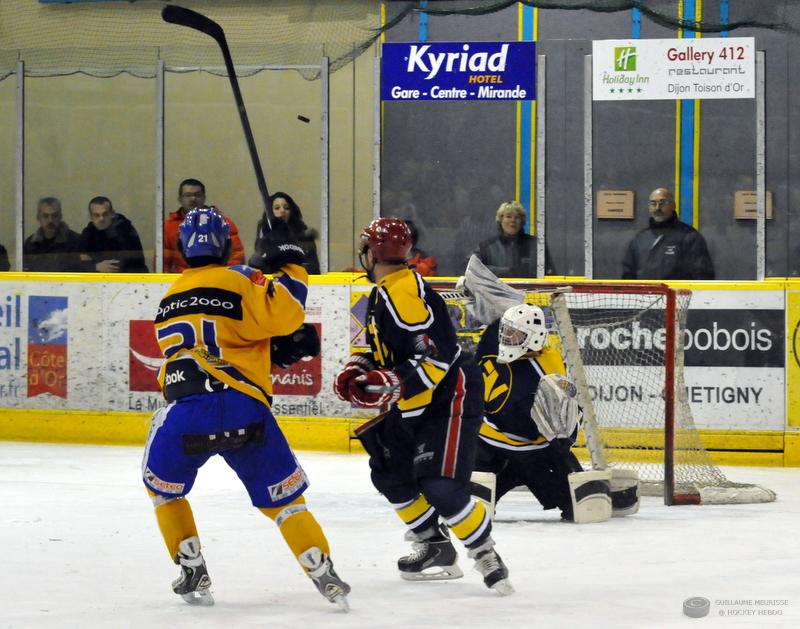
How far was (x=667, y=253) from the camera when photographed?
28.1 ft

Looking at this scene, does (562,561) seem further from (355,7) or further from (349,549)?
(355,7)

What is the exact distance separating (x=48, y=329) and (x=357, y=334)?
2.03 metres

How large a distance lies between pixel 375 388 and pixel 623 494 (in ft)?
7.46

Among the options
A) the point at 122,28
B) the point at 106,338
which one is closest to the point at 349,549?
the point at 106,338

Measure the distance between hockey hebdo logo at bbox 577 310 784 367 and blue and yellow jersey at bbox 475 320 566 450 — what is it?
195cm

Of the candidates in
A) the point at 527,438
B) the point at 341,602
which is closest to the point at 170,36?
the point at 527,438

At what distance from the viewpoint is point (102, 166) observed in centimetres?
959

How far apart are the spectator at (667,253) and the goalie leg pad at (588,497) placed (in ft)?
8.14

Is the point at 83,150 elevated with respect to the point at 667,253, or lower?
elevated

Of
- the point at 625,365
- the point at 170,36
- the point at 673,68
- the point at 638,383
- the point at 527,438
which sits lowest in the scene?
the point at 527,438

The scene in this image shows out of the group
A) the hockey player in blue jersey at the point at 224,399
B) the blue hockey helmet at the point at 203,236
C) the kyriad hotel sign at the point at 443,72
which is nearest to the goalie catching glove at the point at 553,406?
the hockey player in blue jersey at the point at 224,399

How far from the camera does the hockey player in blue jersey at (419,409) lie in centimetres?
465

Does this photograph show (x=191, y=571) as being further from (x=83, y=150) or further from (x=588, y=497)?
(x=83, y=150)

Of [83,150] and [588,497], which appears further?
[83,150]
